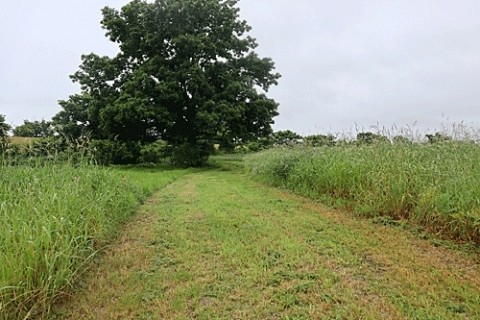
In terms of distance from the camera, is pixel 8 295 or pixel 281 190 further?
pixel 281 190

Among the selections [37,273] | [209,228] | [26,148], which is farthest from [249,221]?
[26,148]

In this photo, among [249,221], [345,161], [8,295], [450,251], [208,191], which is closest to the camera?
[8,295]

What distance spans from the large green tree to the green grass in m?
10.1

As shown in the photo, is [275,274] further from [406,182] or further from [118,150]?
[118,150]

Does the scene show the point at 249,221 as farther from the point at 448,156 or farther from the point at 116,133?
the point at 116,133

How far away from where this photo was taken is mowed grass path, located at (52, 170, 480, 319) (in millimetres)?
2410

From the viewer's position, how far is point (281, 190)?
784 cm

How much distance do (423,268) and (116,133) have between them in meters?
15.4

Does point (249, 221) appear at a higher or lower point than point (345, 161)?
lower

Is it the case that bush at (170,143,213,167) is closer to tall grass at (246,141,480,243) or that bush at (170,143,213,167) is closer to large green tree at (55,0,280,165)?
large green tree at (55,0,280,165)

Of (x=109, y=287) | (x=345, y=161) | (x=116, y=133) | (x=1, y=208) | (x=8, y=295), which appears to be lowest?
(x=109, y=287)

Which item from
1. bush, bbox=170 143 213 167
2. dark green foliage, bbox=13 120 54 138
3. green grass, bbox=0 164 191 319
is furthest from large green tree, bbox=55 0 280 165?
green grass, bbox=0 164 191 319

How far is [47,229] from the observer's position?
103 inches

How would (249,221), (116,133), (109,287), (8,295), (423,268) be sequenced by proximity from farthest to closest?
(116,133), (249,221), (423,268), (109,287), (8,295)
